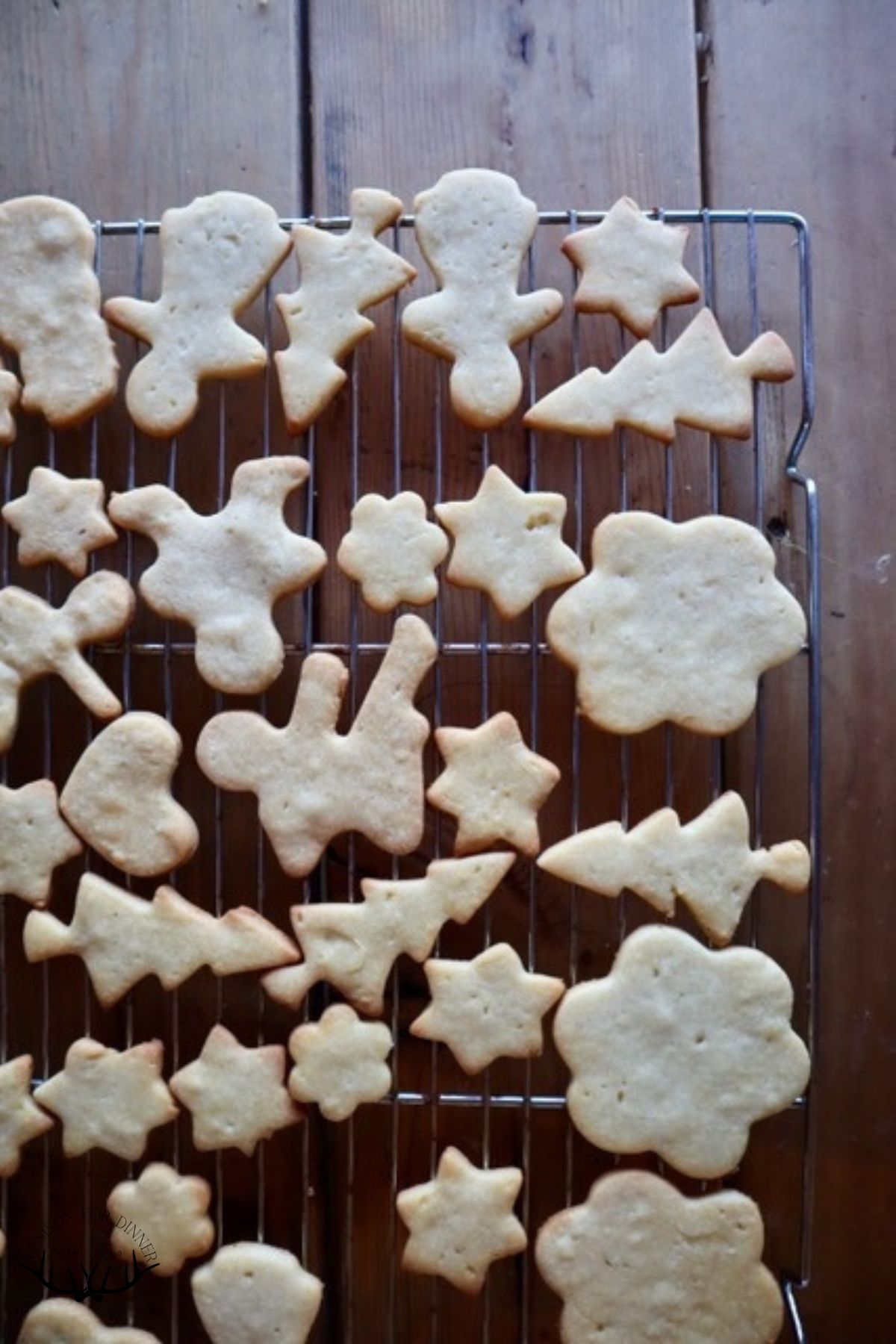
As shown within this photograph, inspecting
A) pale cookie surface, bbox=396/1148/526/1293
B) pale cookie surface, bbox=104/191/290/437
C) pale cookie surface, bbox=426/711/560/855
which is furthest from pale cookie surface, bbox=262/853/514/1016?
pale cookie surface, bbox=104/191/290/437

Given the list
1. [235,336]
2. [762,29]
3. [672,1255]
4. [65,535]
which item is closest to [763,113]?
[762,29]

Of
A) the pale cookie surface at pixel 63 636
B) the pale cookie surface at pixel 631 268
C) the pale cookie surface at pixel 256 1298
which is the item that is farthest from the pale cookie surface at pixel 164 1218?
the pale cookie surface at pixel 631 268

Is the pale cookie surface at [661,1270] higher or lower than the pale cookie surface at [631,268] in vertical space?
lower

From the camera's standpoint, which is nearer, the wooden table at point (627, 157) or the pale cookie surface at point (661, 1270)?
the pale cookie surface at point (661, 1270)

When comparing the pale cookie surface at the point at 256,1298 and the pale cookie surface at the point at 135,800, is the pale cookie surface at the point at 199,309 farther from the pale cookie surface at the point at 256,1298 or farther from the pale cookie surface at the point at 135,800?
the pale cookie surface at the point at 256,1298

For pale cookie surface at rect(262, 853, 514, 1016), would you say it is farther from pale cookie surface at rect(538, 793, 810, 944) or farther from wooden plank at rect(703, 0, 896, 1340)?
wooden plank at rect(703, 0, 896, 1340)

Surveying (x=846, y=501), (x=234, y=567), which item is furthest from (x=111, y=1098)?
(x=846, y=501)

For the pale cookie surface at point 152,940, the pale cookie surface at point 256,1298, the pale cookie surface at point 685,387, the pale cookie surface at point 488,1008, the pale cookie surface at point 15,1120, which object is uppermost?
the pale cookie surface at point 685,387
